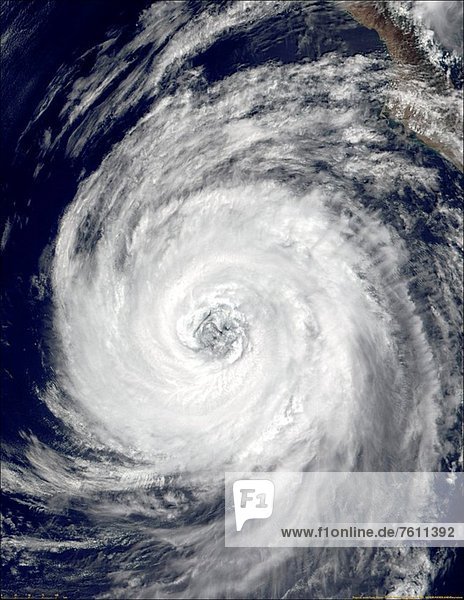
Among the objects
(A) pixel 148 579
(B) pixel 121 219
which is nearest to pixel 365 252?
(B) pixel 121 219

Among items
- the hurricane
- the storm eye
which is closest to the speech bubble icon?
the hurricane

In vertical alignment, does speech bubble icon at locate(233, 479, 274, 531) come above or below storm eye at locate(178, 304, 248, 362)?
below

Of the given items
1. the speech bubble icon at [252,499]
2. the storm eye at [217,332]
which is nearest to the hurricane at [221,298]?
the storm eye at [217,332]

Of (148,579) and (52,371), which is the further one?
(52,371)

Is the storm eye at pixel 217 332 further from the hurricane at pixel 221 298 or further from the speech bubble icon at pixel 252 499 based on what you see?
the speech bubble icon at pixel 252 499

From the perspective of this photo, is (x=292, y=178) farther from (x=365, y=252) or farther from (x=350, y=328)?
(x=350, y=328)

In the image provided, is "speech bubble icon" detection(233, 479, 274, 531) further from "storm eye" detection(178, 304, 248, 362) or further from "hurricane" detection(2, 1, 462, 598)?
"storm eye" detection(178, 304, 248, 362)
